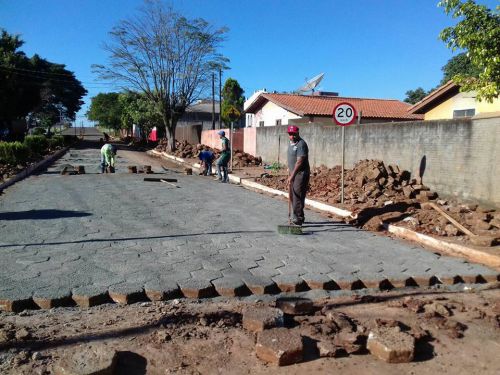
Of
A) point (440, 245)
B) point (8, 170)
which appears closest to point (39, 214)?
point (440, 245)

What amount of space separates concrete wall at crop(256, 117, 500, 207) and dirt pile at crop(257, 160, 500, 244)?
28cm

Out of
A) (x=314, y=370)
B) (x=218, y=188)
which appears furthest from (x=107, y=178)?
(x=314, y=370)

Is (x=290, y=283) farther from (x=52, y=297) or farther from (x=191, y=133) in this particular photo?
(x=191, y=133)

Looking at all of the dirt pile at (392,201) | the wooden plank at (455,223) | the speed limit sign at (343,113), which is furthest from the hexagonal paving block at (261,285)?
the speed limit sign at (343,113)

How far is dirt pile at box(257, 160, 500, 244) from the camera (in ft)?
23.4

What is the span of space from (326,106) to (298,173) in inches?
810

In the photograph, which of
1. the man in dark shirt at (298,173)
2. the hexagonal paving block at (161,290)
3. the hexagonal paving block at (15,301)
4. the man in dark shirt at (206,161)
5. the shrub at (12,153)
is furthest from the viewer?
the man in dark shirt at (206,161)

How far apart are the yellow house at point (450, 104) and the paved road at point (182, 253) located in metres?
10.6

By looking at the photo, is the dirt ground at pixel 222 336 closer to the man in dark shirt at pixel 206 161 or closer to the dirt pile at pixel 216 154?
the man in dark shirt at pixel 206 161

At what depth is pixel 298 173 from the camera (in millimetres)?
7090

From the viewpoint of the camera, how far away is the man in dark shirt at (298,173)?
7055 mm

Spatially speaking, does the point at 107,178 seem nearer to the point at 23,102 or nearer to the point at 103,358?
the point at 103,358

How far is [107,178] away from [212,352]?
1257cm

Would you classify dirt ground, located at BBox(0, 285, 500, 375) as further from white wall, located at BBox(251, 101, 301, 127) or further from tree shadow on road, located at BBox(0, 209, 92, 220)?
white wall, located at BBox(251, 101, 301, 127)
